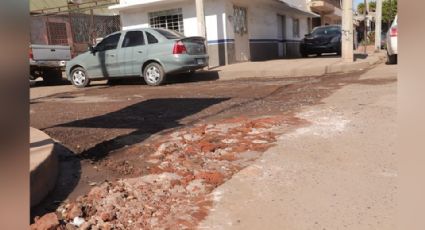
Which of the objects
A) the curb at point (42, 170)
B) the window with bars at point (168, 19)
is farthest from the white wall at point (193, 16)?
the curb at point (42, 170)

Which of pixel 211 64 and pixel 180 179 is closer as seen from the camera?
pixel 180 179

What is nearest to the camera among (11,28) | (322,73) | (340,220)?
(11,28)

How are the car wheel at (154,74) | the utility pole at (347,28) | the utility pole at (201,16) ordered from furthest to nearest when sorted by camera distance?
the utility pole at (201,16), the utility pole at (347,28), the car wheel at (154,74)

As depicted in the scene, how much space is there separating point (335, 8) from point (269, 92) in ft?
93.2

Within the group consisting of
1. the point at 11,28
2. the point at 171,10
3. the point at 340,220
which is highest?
the point at 171,10

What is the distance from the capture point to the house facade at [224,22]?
53.3 feet

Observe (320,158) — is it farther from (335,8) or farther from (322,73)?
(335,8)

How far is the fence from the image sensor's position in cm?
2289

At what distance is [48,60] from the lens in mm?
14562

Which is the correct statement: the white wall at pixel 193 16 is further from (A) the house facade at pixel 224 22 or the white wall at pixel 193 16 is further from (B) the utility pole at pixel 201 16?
(B) the utility pole at pixel 201 16

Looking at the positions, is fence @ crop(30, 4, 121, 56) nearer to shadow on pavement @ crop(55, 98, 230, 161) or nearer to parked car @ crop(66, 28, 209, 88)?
parked car @ crop(66, 28, 209, 88)

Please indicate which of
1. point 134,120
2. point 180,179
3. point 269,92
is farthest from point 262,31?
point 180,179

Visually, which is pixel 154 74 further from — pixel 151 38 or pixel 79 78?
pixel 79 78

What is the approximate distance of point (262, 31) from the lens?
66.8 ft
